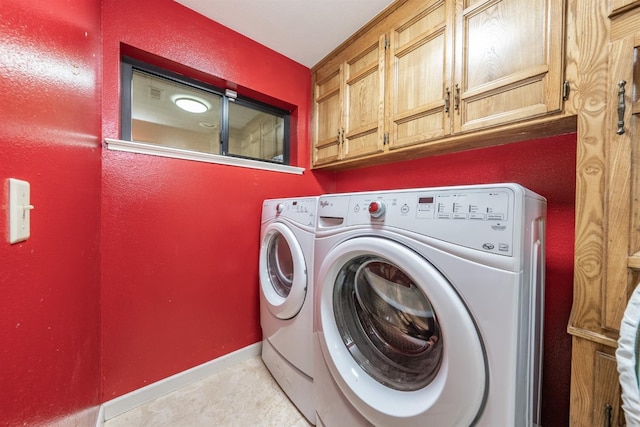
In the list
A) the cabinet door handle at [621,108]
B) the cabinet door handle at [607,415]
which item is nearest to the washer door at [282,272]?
the cabinet door handle at [607,415]

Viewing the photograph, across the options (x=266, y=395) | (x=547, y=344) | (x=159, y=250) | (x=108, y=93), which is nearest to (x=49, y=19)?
(x=108, y=93)

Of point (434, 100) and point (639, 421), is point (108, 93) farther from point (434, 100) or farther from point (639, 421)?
point (639, 421)

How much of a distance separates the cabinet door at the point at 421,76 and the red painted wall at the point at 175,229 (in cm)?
88

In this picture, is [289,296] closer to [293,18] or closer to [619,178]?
[619,178]

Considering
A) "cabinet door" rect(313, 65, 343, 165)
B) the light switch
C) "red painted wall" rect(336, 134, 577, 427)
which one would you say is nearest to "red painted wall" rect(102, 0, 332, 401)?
"cabinet door" rect(313, 65, 343, 165)

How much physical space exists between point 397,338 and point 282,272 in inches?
32.7

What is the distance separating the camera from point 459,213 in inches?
23.7

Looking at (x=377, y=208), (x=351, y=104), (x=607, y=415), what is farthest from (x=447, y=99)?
(x=607, y=415)

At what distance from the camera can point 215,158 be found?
1459mm

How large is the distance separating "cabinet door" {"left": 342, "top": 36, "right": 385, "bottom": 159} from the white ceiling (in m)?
0.16

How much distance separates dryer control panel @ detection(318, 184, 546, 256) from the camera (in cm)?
53

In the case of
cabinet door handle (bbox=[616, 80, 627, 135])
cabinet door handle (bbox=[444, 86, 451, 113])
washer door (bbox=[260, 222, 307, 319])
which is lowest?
washer door (bbox=[260, 222, 307, 319])

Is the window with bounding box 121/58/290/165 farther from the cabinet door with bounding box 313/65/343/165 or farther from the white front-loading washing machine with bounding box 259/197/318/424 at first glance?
the white front-loading washing machine with bounding box 259/197/318/424

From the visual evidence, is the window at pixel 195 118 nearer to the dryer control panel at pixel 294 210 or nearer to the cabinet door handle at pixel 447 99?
the dryer control panel at pixel 294 210
